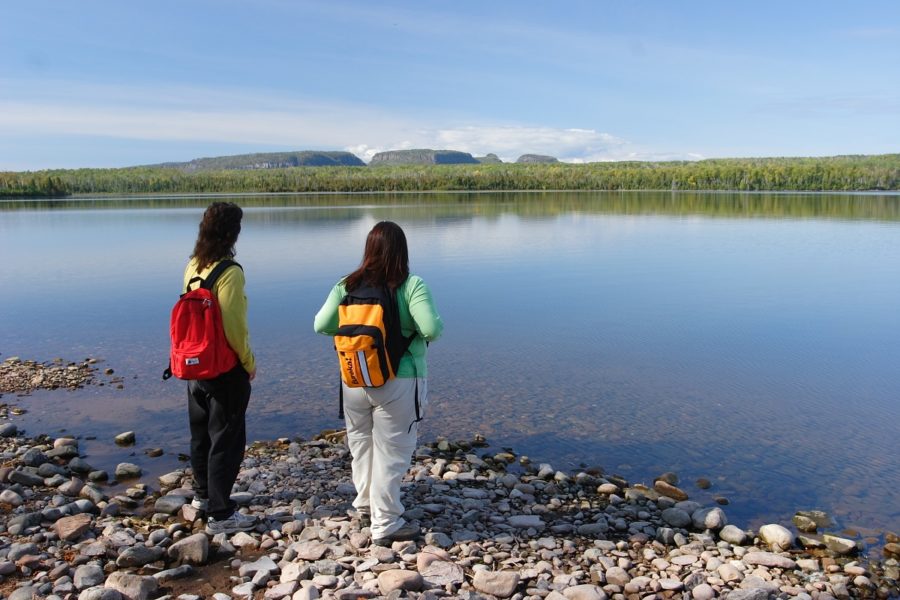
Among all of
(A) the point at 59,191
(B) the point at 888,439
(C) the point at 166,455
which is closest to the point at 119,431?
(C) the point at 166,455

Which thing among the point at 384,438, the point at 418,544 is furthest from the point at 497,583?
the point at 384,438

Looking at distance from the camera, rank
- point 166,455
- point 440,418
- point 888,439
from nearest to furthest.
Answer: point 166,455 < point 888,439 < point 440,418

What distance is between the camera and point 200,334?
600 centimetres

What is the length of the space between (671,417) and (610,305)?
939cm

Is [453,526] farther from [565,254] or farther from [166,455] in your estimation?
[565,254]

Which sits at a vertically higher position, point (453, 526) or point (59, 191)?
point (59, 191)

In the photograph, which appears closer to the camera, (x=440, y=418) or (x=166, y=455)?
(x=166, y=455)

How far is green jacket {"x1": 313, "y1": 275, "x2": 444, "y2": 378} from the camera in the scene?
560 centimetres

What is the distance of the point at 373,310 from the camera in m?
5.57

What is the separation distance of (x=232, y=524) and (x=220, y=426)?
2.93 feet

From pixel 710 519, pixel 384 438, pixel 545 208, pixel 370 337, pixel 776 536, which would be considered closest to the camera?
pixel 370 337

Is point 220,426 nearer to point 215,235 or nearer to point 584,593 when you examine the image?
point 215,235

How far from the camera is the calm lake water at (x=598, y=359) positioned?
936 cm

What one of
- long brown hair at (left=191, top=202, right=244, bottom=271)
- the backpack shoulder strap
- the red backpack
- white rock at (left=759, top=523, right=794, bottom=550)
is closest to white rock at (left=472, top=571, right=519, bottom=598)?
the red backpack
